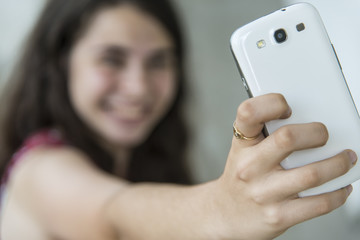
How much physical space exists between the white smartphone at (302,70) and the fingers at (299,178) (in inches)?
0.9

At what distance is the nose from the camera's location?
0.62 m

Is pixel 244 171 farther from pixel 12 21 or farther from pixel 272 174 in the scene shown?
pixel 12 21

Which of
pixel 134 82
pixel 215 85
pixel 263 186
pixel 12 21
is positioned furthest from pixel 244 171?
pixel 12 21

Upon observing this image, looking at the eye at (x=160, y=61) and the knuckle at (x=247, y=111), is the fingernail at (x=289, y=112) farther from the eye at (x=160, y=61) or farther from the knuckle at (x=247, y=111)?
the eye at (x=160, y=61)

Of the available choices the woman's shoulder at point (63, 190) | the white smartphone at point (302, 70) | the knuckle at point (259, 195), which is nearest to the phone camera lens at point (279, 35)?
the white smartphone at point (302, 70)

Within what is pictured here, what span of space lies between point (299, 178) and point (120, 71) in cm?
49

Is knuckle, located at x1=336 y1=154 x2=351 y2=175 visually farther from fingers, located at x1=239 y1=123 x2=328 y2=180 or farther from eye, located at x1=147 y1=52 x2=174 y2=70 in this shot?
eye, located at x1=147 y1=52 x2=174 y2=70

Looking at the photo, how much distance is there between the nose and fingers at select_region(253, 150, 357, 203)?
1.48 ft

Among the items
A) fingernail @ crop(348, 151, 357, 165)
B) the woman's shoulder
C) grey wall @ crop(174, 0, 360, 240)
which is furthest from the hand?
grey wall @ crop(174, 0, 360, 240)

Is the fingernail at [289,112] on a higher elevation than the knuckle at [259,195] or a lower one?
higher

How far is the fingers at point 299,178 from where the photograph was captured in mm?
195

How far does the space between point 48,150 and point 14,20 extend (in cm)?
65

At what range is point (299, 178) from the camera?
19 centimetres

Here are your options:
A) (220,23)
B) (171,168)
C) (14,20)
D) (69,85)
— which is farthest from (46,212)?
(14,20)
